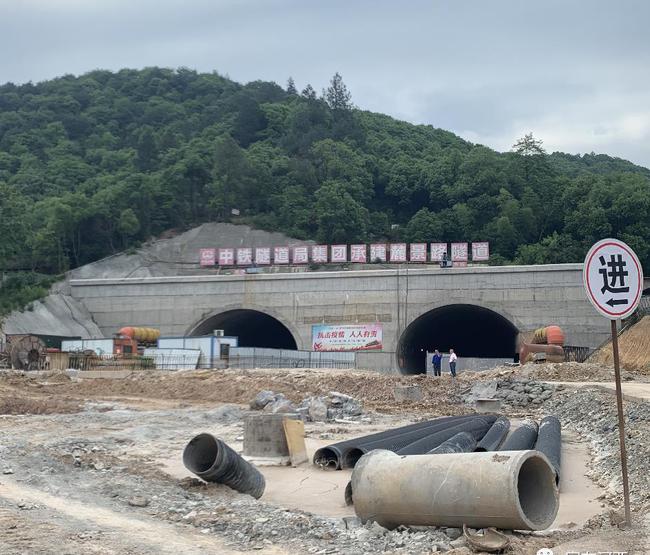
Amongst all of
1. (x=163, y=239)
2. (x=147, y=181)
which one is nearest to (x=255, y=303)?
(x=163, y=239)

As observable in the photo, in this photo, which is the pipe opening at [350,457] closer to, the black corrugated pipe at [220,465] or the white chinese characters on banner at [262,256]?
the black corrugated pipe at [220,465]

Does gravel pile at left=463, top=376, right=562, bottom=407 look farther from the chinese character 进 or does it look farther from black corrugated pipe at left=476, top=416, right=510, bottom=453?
the chinese character 进

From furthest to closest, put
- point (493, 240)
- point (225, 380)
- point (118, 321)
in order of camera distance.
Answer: point (493, 240) < point (118, 321) < point (225, 380)

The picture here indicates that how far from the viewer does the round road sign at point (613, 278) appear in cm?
723

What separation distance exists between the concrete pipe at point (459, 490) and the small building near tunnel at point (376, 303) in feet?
113

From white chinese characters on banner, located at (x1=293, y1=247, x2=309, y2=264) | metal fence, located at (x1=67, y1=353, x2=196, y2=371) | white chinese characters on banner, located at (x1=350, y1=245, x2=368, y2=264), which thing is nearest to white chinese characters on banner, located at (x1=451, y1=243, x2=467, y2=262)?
white chinese characters on banner, located at (x1=350, y1=245, x2=368, y2=264)

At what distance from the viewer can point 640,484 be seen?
9727 mm

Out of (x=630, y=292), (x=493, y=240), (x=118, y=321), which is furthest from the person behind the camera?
(x=493, y=240)

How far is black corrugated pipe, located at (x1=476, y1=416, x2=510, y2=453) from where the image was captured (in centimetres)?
1386

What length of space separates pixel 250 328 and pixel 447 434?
1570 inches

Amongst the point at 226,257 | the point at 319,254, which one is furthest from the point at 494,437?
the point at 226,257

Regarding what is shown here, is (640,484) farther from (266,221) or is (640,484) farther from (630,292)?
(266,221)

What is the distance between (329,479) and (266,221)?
58.8 meters

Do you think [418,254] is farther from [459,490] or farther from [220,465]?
[459,490]
